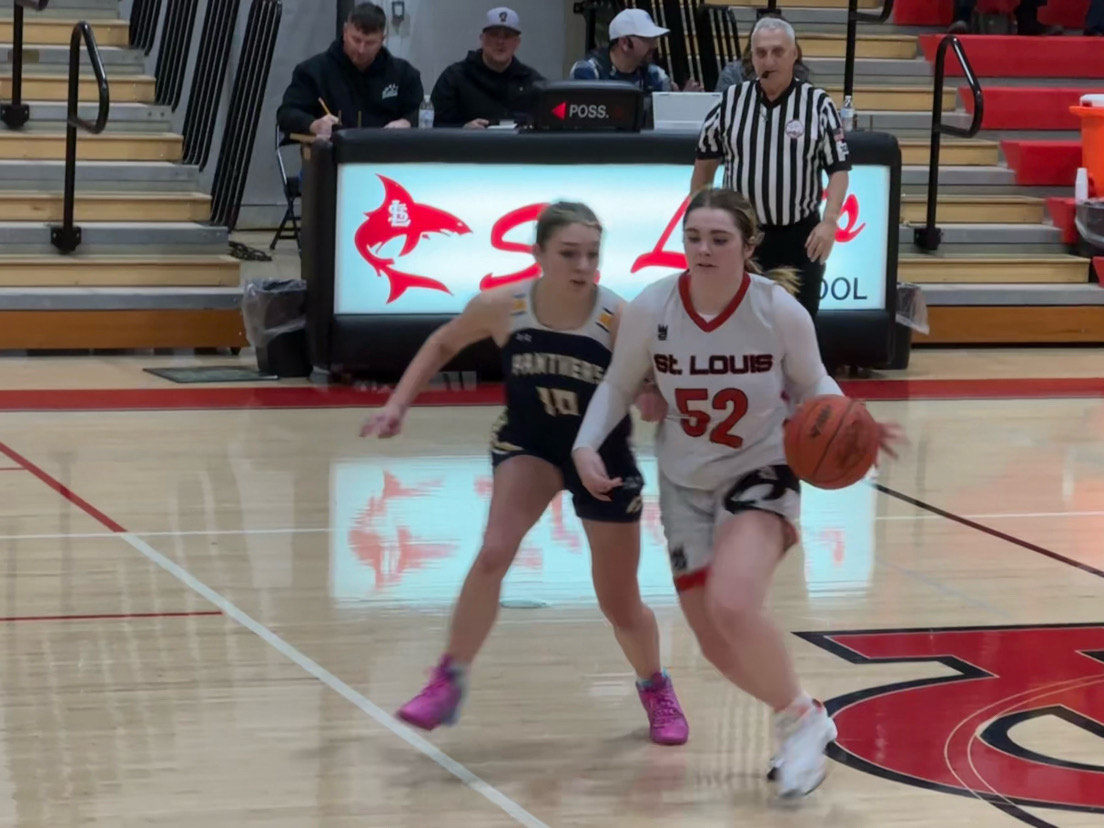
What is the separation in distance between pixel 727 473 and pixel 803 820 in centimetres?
78

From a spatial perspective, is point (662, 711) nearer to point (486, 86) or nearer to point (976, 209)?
point (486, 86)

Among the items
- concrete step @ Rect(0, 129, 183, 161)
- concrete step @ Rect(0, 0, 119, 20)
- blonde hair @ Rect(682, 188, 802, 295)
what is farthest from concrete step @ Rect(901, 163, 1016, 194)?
blonde hair @ Rect(682, 188, 802, 295)

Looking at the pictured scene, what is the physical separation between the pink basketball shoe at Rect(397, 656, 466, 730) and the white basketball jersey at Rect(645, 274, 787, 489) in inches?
29.1

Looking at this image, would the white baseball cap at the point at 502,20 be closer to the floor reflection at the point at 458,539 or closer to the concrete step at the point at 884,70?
the concrete step at the point at 884,70

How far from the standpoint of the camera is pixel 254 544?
22.5ft

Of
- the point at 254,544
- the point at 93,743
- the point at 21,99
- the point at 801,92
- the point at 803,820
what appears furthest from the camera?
the point at 21,99

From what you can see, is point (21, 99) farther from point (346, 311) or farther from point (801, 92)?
point (801, 92)

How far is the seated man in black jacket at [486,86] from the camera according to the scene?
1153 cm

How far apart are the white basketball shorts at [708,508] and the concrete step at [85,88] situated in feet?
27.3

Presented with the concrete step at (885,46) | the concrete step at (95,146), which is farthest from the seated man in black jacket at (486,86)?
the concrete step at (885,46)

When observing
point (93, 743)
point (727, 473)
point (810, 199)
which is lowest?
point (93, 743)

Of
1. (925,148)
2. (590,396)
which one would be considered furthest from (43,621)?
(925,148)

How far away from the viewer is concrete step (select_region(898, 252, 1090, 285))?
40.0ft

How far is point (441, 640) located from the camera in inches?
225
